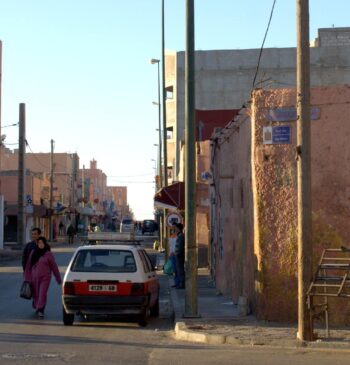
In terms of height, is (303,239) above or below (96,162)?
below

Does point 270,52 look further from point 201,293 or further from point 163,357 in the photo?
point 163,357

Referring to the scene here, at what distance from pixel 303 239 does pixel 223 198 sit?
8.71 m

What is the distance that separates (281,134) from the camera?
535 inches

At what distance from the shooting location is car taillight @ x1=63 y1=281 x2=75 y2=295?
1369cm

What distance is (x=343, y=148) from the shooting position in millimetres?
13539

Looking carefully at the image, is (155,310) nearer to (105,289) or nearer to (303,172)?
(105,289)

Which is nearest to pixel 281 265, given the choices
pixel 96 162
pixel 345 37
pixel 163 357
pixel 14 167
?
pixel 163 357

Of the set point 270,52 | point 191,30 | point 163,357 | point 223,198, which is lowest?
point 163,357

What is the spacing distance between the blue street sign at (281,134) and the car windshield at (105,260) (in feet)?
11.3

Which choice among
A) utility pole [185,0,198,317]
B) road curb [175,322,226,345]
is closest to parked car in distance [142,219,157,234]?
utility pole [185,0,198,317]

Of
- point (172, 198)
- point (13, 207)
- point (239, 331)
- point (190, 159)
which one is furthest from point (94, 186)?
point (239, 331)

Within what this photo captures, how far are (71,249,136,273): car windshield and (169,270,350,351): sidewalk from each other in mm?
1417

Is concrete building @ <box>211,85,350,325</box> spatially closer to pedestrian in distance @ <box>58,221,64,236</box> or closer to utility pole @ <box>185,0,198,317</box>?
utility pole @ <box>185,0,198,317</box>

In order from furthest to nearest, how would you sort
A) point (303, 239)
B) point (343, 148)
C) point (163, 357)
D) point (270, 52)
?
point (270, 52), point (343, 148), point (303, 239), point (163, 357)
